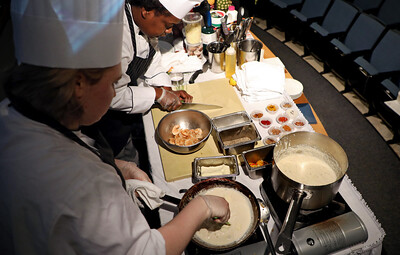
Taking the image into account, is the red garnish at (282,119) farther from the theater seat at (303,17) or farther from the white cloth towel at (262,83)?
the theater seat at (303,17)

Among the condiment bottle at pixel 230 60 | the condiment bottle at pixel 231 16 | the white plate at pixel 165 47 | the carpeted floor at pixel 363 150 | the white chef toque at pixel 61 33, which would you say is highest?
the white chef toque at pixel 61 33

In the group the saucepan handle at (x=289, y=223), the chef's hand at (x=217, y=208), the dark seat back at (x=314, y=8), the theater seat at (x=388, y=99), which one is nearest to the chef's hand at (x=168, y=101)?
the chef's hand at (x=217, y=208)

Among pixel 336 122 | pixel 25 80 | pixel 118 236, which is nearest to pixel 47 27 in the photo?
pixel 25 80

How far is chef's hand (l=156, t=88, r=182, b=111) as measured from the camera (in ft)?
5.99

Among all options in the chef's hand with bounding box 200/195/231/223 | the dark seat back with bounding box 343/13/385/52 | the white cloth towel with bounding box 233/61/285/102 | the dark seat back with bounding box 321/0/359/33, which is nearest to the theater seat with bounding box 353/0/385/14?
the dark seat back with bounding box 321/0/359/33

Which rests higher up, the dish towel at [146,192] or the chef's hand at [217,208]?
the chef's hand at [217,208]

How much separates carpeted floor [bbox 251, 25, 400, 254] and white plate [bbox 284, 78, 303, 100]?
3.27ft

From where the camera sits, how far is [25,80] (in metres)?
0.70

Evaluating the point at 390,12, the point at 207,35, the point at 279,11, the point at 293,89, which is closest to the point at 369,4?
the point at 390,12

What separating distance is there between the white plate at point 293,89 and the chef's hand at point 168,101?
91cm

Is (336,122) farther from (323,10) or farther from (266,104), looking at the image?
(323,10)

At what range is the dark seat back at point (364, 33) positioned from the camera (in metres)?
2.95

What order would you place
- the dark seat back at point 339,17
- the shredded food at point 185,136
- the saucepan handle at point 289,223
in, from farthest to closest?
the dark seat back at point 339,17
the shredded food at point 185,136
the saucepan handle at point 289,223

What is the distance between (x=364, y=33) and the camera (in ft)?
10.1
